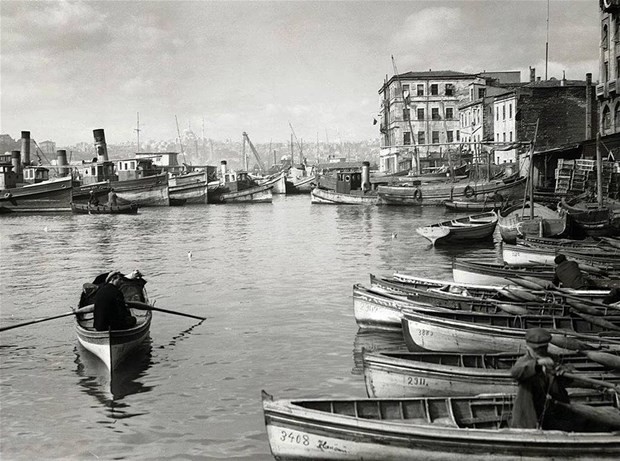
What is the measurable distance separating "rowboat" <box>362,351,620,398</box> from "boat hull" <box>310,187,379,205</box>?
59.1 meters

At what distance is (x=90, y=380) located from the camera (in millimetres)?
14203

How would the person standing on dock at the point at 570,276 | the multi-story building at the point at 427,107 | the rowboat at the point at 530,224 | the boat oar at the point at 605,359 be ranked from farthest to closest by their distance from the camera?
the multi-story building at the point at 427,107, the rowboat at the point at 530,224, the person standing on dock at the point at 570,276, the boat oar at the point at 605,359

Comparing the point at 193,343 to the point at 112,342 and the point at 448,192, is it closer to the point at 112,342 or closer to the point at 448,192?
the point at 112,342

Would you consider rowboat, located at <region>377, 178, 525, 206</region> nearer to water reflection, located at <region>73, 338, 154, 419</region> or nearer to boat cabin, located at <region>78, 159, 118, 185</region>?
boat cabin, located at <region>78, 159, 118, 185</region>

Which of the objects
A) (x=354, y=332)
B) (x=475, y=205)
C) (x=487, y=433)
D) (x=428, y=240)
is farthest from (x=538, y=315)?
(x=475, y=205)

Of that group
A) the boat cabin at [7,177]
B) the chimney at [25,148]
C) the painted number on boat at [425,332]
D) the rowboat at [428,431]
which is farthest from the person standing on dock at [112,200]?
the rowboat at [428,431]

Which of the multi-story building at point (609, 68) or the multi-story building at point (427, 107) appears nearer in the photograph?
the multi-story building at point (609, 68)

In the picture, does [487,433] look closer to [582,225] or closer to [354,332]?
[354,332]

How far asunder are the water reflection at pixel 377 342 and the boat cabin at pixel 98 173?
65.3 m

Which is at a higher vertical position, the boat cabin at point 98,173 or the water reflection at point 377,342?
the boat cabin at point 98,173

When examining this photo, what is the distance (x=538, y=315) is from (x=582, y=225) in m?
17.9

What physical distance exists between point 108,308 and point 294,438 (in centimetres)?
696

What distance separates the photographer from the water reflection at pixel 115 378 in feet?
42.4

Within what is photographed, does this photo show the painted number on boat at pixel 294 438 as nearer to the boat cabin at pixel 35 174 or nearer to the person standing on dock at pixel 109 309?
the person standing on dock at pixel 109 309
